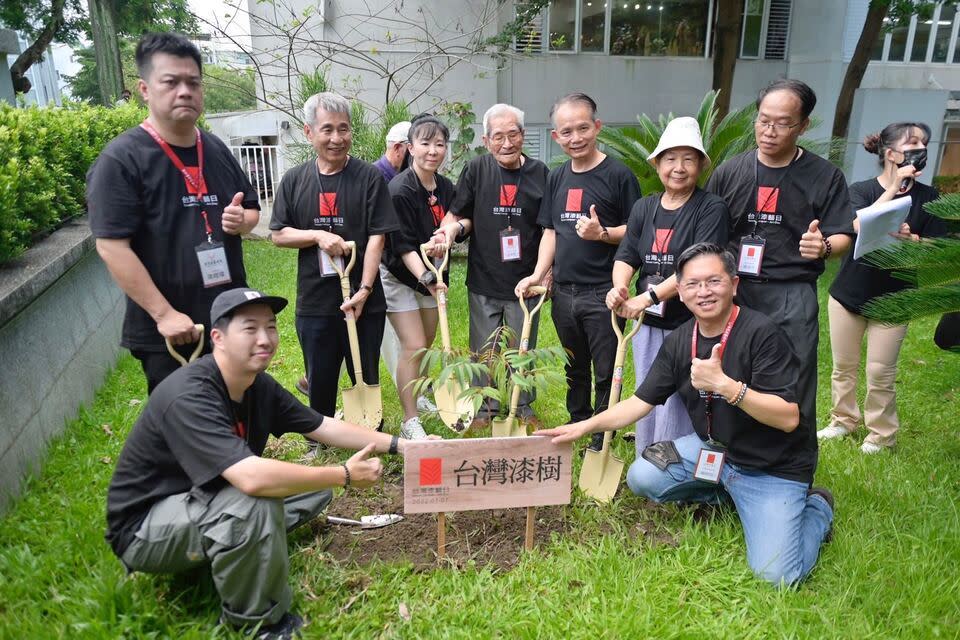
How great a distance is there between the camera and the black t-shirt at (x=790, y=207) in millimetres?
3244

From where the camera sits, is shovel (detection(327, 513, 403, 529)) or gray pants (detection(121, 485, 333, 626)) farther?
shovel (detection(327, 513, 403, 529))

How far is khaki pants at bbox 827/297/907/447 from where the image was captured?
3.99 metres

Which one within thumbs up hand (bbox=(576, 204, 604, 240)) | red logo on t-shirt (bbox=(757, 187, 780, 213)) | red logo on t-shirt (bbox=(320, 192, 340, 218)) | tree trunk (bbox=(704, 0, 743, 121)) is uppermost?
tree trunk (bbox=(704, 0, 743, 121))

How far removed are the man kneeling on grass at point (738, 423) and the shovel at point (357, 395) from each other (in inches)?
53.2

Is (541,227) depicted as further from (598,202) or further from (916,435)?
(916,435)

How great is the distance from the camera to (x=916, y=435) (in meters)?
4.48

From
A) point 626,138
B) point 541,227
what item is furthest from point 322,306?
point 626,138

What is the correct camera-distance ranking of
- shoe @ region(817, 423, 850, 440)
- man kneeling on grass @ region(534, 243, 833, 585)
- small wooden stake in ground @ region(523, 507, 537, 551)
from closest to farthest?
man kneeling on grass @ region(534, 243, 833, 585) < small wooden stake in ground @ region(523, 507, 537, 551) < shoe @ region(817, 423, 850, 440)

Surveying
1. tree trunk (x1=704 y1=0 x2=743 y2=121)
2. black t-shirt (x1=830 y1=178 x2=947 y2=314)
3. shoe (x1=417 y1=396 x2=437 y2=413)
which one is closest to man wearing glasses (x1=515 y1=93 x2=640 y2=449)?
shoe (x1=417 y1=396 x2=437 y2=413)

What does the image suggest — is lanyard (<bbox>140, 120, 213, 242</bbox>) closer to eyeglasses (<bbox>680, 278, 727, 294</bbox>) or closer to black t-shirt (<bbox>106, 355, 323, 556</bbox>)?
black t-shirt (<bbox>106, 355, 323, 556</bbox>)

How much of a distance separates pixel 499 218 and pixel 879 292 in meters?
2.27

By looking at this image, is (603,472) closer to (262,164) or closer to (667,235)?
(667,235)

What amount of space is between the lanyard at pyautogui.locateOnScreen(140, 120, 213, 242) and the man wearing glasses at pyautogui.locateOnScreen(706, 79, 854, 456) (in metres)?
2.52

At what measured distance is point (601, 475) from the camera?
135 inches
